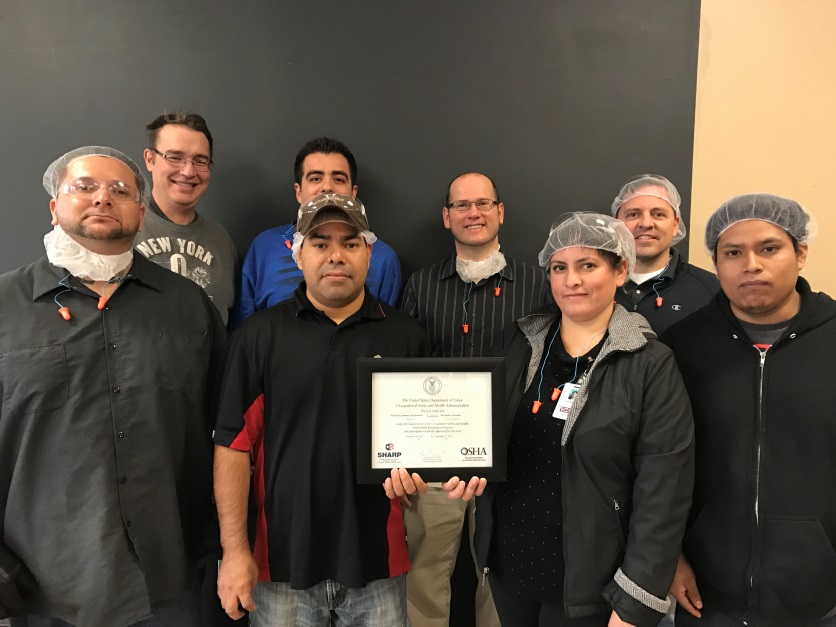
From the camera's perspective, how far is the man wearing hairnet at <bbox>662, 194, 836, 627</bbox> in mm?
1600

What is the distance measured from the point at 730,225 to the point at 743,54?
2209 millimetres

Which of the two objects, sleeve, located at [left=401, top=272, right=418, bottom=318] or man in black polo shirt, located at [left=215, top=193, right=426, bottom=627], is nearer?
man in black polo shirt, located at [left=215, top=193, right=426, bottom=627]

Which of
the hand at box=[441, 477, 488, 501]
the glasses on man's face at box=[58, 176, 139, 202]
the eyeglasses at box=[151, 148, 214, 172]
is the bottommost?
the hand at box=[441, 477, 488, 501]

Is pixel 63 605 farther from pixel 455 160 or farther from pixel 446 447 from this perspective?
pixel 455 160

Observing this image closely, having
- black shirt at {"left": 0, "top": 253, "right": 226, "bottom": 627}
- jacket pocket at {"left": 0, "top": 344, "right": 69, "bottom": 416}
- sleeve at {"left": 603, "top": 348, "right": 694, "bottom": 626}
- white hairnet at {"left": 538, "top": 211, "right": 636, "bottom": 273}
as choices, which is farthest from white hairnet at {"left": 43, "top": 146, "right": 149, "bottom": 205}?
sleeve at {"left": 603, "top": 348, "right": 694, "bottom": 626}

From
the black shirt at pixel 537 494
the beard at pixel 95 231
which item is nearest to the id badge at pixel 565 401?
the black shirt at pixel 537 494

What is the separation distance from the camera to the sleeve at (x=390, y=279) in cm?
288

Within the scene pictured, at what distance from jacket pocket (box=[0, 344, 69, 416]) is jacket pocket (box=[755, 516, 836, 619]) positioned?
2.45m

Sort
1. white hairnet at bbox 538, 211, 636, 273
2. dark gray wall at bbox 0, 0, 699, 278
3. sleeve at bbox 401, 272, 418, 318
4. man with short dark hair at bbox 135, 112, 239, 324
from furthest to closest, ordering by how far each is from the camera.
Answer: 1. dark gray wall at bbox 0, 0, 699, 278
2. sleeve at bbox 401, 272, 418, 318
3. man with short dark hair at bbox 135, 112, 239, 324
4. white hairnet at bbox 538, 211, 636, 273

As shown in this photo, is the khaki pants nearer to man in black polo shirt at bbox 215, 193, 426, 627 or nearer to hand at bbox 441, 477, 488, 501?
man in black polo shirt at bbox 215, 193, 426, 627

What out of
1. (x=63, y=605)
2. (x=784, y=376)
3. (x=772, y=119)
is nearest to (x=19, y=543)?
(x=63, y=605)

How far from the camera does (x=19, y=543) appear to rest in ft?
5.53

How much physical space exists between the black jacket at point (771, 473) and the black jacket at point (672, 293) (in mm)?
724

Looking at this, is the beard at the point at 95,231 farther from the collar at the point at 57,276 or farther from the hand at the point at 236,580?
the hand at the point at 236,580
